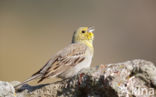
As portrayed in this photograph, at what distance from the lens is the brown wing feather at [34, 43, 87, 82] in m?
6.95

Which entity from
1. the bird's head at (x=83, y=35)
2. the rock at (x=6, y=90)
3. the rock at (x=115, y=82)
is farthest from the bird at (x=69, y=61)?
the rock at (x=115, y=82)

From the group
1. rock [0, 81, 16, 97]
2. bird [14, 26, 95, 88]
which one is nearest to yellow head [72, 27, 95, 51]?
bird [14, 26, 95, 88]

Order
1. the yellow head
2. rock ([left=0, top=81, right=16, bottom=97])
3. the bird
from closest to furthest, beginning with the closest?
rock ([left=0, top=81, right=16, bottom=97])
the bird
the yellow head

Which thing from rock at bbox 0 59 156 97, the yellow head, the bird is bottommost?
rock at bbox 0 59 156 97

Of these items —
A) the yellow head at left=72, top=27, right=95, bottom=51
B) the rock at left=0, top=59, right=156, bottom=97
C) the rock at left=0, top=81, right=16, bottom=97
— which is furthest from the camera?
the yellow head at left=72, top=27, right=95, bottom=51

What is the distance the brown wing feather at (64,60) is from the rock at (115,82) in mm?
1063

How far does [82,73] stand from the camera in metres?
5.66

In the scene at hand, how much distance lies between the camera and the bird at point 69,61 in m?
6.93

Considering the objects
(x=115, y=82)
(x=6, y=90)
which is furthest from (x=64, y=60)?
(x=115, y=82)

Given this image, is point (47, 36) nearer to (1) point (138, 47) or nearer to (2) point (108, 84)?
(1) point (138, 47)

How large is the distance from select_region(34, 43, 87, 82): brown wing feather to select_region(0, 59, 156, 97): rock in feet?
3.49

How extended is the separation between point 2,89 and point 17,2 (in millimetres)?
10554

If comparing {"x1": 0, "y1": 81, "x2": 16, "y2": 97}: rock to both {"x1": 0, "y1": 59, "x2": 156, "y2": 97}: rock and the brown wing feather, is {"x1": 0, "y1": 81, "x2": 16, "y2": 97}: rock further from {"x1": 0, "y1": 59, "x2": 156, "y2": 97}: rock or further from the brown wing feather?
the brown wing feather

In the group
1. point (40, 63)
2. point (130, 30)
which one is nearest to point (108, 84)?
point (40, 63)
